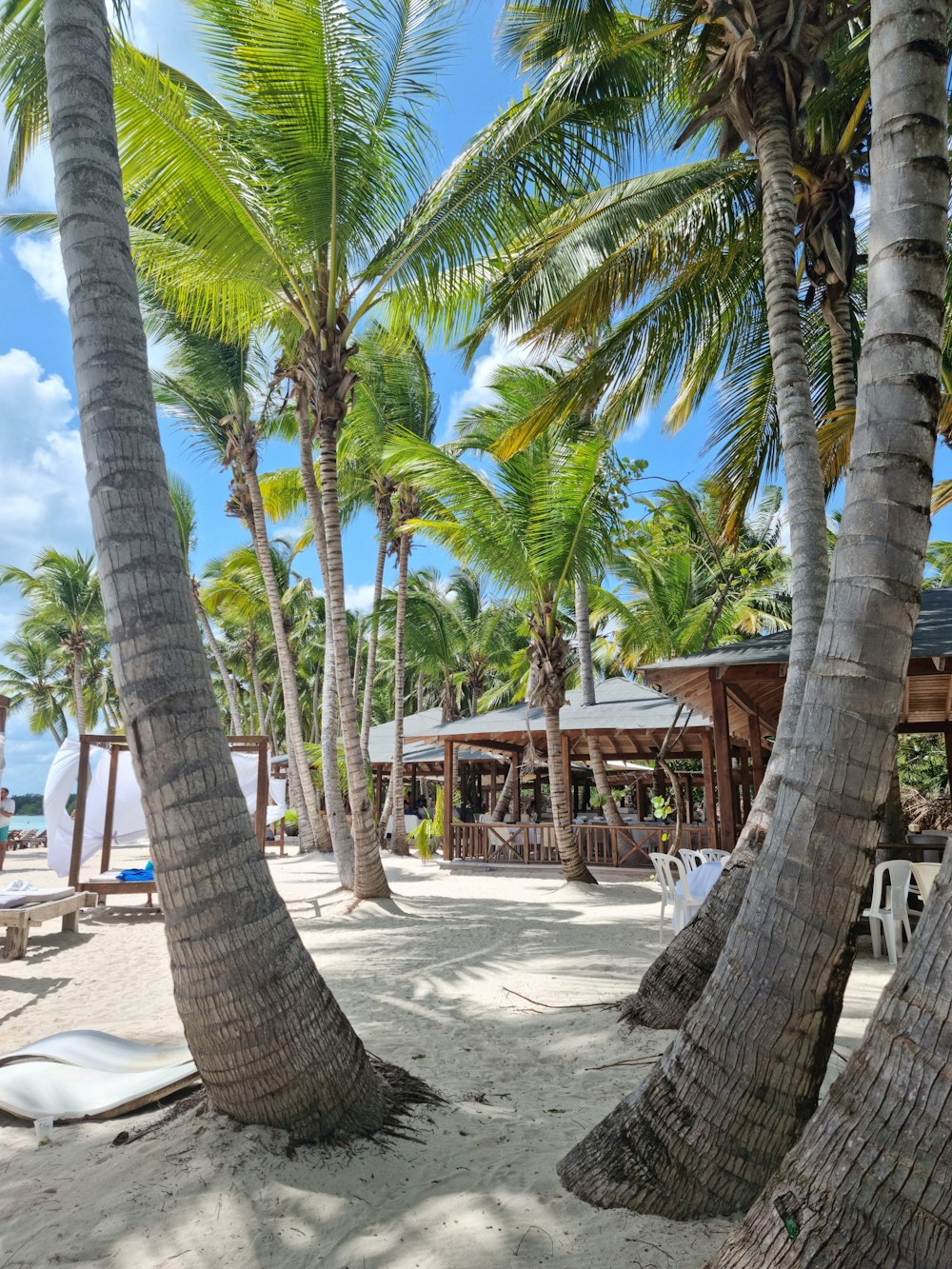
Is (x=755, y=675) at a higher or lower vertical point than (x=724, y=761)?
higher

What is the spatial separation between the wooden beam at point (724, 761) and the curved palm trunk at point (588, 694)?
5.28m

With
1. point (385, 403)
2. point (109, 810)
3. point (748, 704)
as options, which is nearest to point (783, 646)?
point (748, 704)

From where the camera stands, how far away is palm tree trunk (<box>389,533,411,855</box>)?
653 inches

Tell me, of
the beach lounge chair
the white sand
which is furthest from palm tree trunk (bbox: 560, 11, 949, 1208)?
the beach lounge chair

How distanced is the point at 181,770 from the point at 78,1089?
1.92 metres

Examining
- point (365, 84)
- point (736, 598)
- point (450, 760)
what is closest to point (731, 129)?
point (365, 84)

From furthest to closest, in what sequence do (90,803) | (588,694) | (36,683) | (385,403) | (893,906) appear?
(36,683), (588,694), (385,403), (90,803), (893,906)

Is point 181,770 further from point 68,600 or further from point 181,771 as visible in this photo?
point 68,600

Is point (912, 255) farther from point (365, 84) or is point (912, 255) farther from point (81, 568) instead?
point (81, 568)

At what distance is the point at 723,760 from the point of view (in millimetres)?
9570

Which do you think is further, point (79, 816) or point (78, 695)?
point (78, 695)

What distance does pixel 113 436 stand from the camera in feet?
9.96

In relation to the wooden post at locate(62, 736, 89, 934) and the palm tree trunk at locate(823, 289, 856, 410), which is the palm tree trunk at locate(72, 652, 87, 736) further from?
the palm tree trunk at locate(823, 289, 856, 410)

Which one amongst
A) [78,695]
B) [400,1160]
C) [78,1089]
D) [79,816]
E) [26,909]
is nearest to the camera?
[400,1160]
